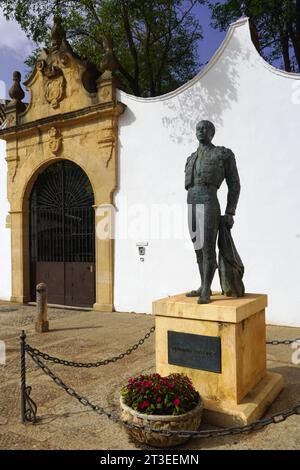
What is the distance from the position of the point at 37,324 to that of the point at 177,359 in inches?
174

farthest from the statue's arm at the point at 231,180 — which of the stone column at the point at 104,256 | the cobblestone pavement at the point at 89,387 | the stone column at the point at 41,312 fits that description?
the stone column at the point at 104,256

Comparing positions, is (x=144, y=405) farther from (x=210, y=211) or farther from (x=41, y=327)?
(x=41, y=327)

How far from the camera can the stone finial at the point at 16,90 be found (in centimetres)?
1184

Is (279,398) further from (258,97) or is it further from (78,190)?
(78,190)

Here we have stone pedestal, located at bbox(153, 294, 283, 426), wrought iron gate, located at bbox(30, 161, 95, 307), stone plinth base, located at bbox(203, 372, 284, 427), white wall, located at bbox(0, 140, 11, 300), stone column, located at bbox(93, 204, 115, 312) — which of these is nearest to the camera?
stone plinth base, located at bbox(203, 372, 284, 427)

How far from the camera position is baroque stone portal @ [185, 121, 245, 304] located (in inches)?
163

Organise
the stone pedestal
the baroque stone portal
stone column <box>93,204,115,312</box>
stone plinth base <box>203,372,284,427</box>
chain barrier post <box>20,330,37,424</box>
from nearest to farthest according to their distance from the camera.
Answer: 1. stone plinth base <box>203,372,284,427</box>
2. the stone pedestal
3. chain barrier post <box>20,330,37,424</box>
4. the baroque stone portal
5. stone column <box>93,204,115,312</box>

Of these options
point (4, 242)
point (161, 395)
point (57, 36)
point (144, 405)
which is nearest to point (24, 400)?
point (144, 405)

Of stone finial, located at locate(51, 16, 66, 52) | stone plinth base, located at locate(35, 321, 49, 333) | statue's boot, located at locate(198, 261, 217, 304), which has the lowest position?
stone plinth base, located at locate(35, 321, 49, 333)

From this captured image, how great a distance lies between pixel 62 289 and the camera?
36.0ft

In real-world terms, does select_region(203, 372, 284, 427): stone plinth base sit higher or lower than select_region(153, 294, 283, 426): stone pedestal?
lower

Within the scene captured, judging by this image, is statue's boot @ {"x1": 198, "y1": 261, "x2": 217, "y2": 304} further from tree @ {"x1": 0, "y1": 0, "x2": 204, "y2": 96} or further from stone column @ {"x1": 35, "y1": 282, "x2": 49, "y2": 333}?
tree @ {"x1": 0, "y1": 0, "x2": 204, "y2": 96}

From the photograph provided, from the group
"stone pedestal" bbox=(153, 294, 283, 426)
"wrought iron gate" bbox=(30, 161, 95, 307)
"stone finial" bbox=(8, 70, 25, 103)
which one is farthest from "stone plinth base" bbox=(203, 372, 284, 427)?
"stone finial" bbox=(8, 70, 25, 103)

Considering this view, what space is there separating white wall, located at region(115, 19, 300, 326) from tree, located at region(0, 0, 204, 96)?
166 inches
